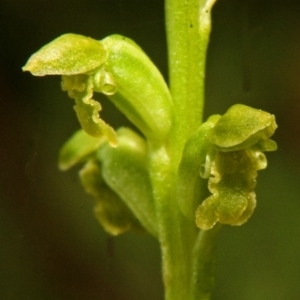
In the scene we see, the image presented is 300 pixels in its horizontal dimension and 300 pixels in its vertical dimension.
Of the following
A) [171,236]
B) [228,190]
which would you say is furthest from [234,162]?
[171,236]

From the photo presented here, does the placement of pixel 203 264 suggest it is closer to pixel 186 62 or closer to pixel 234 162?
pixel 234 162

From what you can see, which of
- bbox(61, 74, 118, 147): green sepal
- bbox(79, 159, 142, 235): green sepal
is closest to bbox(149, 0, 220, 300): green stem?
bbox(61, 74, 118, 147): green sepal

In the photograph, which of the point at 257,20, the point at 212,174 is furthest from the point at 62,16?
the point at 212,174

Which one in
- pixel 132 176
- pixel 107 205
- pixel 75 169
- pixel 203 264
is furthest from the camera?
pixel 75 169

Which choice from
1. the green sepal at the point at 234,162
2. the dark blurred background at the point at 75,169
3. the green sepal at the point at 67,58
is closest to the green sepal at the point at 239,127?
the green sepal at the point at 234,162

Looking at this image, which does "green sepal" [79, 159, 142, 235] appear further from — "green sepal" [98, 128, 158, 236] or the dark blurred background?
the dark blurred background

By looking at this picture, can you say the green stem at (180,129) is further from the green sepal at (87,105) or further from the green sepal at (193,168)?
the green sepal at (87,105)
